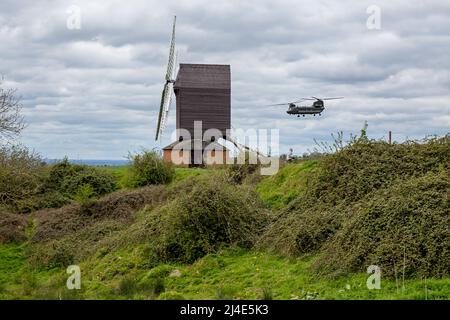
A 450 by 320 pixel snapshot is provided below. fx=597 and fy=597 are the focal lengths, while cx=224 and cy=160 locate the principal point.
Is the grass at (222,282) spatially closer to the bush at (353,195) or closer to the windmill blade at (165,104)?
the bush at (353,195)

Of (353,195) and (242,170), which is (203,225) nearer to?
(353,195)

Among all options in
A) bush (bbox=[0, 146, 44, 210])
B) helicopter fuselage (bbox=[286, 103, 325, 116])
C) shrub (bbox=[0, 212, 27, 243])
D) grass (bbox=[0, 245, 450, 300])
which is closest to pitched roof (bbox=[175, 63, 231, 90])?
helicopter fuselage (bbox=[286, 103, 325, 116])

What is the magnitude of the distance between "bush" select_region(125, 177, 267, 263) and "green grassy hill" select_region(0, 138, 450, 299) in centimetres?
4

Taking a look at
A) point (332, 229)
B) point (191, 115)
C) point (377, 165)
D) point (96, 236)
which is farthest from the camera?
point (191, 115)

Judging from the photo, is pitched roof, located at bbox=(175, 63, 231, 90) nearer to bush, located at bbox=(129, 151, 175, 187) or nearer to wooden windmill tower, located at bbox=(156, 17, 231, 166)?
wooden windmill tower, located at bbox=(156, 17, 231, 166)

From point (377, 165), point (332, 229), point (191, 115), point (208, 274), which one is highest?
point (191, 115)

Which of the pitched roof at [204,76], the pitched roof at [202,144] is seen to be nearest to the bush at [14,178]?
the pitched roof at [202,144]

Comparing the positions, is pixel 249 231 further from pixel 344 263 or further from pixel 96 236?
pixel 96 236

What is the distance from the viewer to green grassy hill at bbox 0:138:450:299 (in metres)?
11.1

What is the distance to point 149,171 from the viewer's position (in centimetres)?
2967

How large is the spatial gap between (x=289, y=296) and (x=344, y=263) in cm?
158

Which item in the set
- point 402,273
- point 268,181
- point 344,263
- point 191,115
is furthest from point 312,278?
point 191,115
